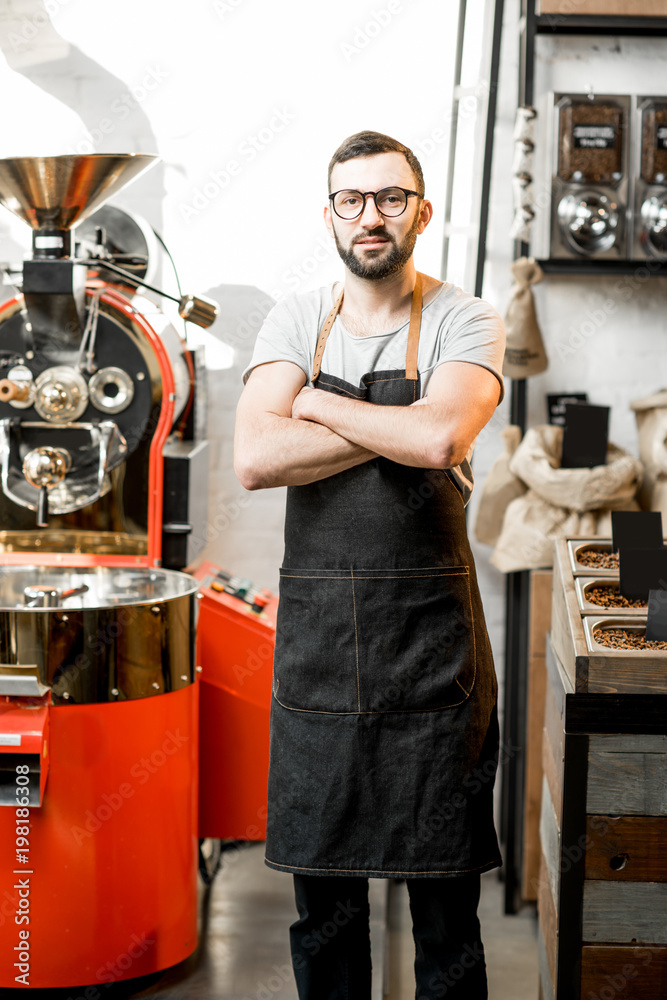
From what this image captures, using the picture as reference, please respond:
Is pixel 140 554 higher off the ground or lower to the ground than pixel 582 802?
higher

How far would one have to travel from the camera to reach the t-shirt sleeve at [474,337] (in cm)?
169

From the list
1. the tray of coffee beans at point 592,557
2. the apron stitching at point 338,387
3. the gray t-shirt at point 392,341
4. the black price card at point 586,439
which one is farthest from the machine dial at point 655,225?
the apron stitching at point 338,387

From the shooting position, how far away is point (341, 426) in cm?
166

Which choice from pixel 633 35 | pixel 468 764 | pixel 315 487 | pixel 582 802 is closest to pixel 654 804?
pixel 582 802

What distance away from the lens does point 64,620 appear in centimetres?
206

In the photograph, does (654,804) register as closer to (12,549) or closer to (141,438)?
(141,438)

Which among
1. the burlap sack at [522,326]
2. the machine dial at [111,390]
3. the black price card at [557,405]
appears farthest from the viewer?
the black price card at [557,405]

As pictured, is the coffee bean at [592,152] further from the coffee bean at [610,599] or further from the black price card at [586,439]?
the coffee bean at [610,599]

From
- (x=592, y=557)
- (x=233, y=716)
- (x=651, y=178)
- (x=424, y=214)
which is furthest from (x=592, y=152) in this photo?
(x=233, y=716)

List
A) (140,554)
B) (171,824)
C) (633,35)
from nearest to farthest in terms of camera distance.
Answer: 1. (171,824)
2. (140,554)
3. (633,35)

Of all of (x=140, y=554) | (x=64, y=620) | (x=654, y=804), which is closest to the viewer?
(x=654, y=804)

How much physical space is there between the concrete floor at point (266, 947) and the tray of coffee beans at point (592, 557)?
1.08 metres

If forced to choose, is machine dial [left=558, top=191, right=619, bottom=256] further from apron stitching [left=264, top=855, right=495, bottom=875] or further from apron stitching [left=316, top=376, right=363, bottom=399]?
apron stitching [left=264, top=855, right=495, bottom=875]

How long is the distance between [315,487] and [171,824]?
3.18ft
